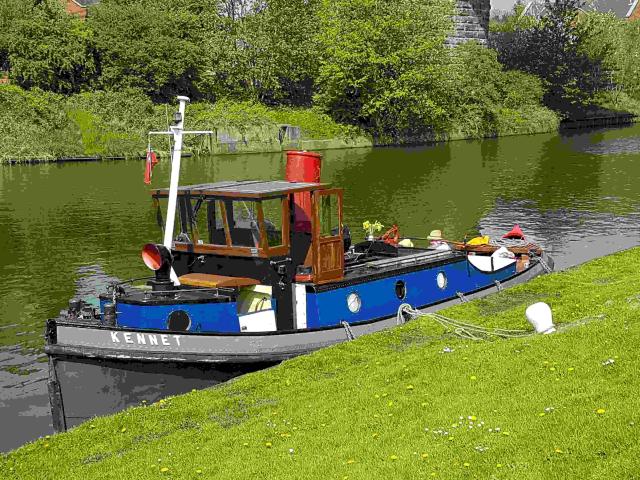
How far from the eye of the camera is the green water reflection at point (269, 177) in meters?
30.8

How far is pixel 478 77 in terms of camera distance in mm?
94312

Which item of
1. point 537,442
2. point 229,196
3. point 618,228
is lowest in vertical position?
point 618,228

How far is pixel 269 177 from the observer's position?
178 feet

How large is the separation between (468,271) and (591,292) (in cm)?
395

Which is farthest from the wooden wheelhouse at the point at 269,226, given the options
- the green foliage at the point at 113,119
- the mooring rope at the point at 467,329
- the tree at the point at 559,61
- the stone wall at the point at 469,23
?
the tree at the point at 559,61

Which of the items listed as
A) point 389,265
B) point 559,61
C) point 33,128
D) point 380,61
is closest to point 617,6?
point 559,61

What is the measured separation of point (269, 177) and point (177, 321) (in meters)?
37.9

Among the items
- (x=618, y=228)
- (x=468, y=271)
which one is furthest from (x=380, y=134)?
(x=468, y=271)

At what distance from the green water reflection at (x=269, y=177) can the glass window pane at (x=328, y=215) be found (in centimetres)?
882

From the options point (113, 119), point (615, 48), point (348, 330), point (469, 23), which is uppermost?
point (469, 23)

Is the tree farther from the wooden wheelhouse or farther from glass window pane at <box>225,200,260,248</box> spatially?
glass window pane at <box>225,200,260,248</box>

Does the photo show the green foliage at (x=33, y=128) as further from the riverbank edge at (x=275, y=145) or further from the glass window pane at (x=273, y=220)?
the glass window pane at (x=273, y=220)

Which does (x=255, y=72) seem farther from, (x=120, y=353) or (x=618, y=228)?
A: (x=120, y=353)

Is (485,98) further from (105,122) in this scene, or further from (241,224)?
(241,224)
